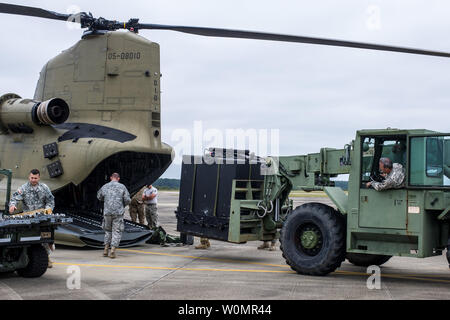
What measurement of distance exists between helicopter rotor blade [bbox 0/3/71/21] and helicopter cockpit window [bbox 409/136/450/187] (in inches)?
320

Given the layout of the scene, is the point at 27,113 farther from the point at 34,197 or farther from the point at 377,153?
the point at 377,153

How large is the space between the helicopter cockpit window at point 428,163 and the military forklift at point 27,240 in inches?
209

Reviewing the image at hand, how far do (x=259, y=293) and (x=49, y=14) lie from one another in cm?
807

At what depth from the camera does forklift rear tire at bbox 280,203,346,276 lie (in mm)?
8922

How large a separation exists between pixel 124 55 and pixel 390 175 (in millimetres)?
7876

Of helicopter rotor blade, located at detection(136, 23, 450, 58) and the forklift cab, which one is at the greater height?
helicopter rotor blade, located at detection(136, 23, 450, 58)

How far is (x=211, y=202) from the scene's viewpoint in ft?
38.1

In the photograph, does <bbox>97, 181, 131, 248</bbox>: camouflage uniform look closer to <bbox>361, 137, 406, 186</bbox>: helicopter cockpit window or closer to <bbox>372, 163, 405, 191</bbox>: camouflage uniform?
<bbox>361, 137, 406, 186</bbox>: helicopter cockpit window

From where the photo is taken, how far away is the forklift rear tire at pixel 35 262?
8625mm

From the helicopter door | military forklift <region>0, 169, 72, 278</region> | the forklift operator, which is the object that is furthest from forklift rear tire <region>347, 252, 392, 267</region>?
military forklift <region>0, 169, 72, 278</region>

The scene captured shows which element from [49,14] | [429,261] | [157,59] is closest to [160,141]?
[157,59]

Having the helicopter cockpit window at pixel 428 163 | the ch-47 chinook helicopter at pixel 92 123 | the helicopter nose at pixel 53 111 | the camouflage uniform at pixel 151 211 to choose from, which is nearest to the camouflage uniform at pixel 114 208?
the ch-47 chinook helicopter at pixel 92 123

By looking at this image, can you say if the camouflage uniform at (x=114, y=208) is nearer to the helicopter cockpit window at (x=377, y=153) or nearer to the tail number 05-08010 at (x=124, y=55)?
the tail number 05-08010 at (x=124, y=55)
